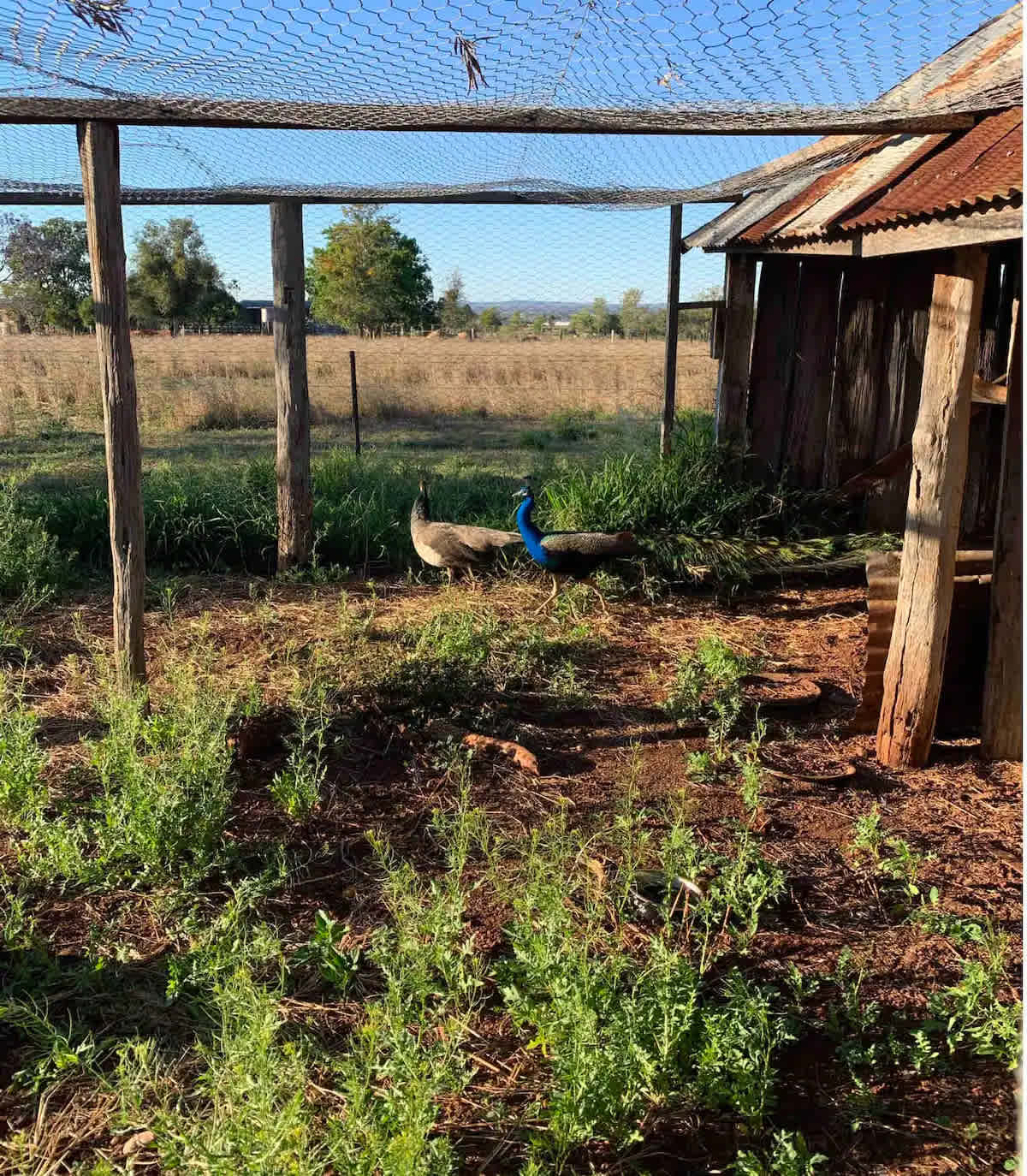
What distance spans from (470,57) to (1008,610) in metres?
3.08

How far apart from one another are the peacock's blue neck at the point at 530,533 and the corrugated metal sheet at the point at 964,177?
260 centimetres

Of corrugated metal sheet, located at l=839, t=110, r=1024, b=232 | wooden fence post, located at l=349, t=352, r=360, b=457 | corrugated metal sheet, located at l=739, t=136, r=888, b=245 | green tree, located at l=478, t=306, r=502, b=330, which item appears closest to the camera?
corrugated metal sheet, located at l=839, t=110, r=1024, b=232

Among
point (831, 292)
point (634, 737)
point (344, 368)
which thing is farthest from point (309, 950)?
point (344, 368)

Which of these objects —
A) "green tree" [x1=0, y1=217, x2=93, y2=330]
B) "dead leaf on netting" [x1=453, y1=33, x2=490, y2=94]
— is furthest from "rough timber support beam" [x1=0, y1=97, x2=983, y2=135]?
"green tree" [x1=0, y1=217, x2=93, y2=330]

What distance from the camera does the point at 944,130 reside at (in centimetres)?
425

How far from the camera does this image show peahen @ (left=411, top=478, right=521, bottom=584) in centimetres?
709

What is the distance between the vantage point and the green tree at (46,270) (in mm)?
21312

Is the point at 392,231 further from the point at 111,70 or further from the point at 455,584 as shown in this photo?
the point at 111,70

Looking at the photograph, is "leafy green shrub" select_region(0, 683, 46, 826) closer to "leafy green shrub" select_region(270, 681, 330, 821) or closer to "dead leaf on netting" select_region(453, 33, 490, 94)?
"leafy green shrub" select_region(270, 681, 330, 821)

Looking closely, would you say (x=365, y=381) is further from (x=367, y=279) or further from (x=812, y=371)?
(x=812, y=371)

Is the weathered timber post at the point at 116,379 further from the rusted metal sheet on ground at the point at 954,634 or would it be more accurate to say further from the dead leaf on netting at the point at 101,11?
the rusted metal sheet on ground at the point at 954,634

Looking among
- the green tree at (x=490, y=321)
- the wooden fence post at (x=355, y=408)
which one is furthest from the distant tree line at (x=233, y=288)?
the wooden fence post at (x=355, y=408)

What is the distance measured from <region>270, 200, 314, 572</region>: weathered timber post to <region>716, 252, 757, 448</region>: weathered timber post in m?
3.15

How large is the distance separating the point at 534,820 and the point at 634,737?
3.20ft
